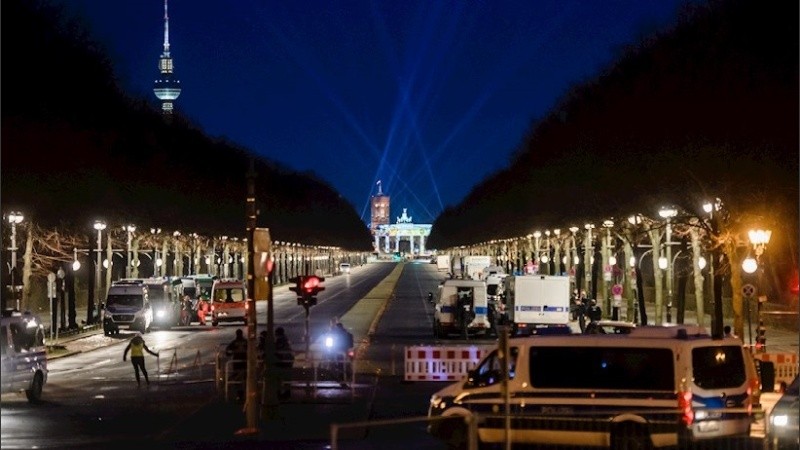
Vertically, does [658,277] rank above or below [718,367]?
above

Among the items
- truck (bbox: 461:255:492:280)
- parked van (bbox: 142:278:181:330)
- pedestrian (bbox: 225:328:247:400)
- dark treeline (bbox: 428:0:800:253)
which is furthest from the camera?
truck (bbox: 461:255:492:280)

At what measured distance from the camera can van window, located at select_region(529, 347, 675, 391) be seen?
22516mm

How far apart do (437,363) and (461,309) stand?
65.2 feet

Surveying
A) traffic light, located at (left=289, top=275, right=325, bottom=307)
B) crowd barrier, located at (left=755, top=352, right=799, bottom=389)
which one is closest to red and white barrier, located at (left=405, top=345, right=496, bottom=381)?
traffic light, located at (left=289, top=275, right=325, bottom=307)

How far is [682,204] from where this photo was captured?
5816cm

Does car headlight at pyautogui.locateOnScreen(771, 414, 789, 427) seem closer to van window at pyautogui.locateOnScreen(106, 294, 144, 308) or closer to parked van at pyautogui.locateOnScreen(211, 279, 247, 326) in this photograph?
van window at pyautogui.locateOnScreen(106, 294, 144, 308)

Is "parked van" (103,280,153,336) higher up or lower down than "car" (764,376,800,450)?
higher up

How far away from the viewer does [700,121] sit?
182ft

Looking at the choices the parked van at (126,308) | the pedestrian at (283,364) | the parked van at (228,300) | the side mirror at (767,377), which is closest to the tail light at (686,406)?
the side mirror at (767,377)

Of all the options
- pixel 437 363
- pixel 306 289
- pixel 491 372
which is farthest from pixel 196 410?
pixel 491 372

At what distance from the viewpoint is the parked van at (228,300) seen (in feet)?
248

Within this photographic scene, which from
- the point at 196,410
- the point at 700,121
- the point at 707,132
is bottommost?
the point at 196,410

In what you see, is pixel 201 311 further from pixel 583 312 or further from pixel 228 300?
pixel 583 312

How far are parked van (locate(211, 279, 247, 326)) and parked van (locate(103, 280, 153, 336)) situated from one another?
6.45m
